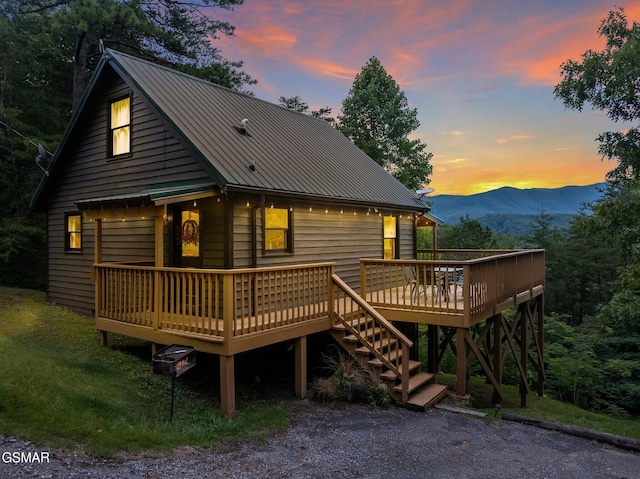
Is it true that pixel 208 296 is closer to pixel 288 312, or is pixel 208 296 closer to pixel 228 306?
pixel 228 306

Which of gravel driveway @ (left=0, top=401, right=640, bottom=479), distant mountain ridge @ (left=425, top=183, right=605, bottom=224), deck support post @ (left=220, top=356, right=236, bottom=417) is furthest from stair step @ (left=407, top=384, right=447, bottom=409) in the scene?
distant mountain ridge @ (left=425, top=183, right=605, bottom=224)

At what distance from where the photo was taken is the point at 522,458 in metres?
5.58

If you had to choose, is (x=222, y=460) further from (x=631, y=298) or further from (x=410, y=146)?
(x=410, y=146)

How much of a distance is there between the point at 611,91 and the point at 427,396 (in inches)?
364

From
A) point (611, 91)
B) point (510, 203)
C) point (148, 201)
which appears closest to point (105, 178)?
point (148, 201)

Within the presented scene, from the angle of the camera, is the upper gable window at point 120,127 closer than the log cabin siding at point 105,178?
No

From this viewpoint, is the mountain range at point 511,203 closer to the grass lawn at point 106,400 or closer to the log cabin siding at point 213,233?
the log cabin siding at point 213,233

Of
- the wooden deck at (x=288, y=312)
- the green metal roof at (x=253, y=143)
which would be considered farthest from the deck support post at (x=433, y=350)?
the green metal roof at (x=253, y=143)

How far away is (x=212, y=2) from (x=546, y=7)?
13.5 metres

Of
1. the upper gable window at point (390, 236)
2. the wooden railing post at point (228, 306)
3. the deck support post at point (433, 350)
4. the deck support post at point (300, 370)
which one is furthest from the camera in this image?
the upper gable window at point (390, 236)

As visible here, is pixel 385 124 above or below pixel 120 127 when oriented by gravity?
above

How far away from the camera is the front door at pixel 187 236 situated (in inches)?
344

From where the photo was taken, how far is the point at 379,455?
17.7 ft

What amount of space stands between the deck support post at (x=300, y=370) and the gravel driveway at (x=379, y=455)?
62cm
